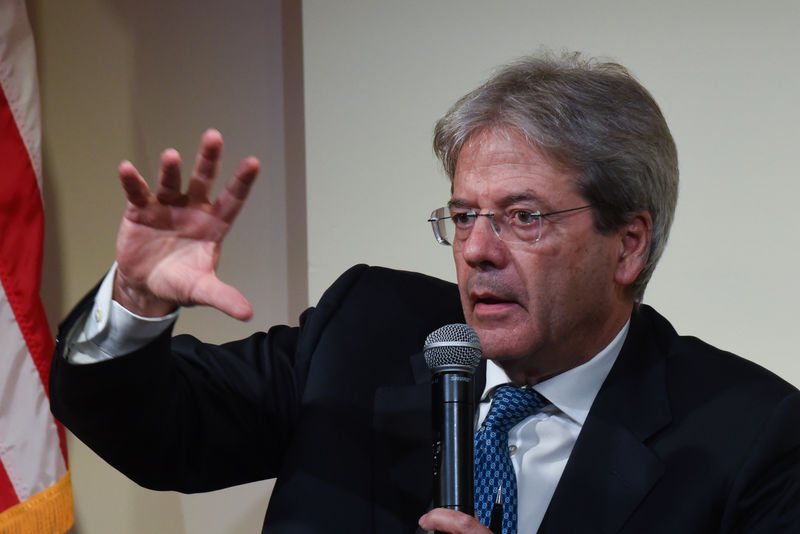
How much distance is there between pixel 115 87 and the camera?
2928mm

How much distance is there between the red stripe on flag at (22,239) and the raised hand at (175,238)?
1.12 meters

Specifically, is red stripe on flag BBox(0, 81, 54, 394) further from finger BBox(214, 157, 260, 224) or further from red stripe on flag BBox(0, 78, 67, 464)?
finger BBox(214, 157, 260, 224)

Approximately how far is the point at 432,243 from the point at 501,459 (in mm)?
938

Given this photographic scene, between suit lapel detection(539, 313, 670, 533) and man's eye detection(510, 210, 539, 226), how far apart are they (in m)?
0.33

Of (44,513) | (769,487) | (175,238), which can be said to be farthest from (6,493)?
(769,487)

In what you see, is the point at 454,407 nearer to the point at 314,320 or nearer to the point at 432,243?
the point at 314,320

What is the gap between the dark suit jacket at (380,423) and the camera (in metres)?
1.65

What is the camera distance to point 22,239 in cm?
254

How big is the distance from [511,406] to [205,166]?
0.73m

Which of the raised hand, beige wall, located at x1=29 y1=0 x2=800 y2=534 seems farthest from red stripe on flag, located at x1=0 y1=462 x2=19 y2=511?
the raised hand

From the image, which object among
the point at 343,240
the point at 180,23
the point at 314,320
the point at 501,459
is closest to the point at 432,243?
the point at 343,240

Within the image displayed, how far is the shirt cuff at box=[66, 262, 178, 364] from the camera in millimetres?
1522

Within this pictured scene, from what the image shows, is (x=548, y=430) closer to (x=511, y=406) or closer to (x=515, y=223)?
(x=511, y=406)

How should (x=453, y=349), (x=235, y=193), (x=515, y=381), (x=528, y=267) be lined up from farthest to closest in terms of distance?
(x=515, y=381)
(x=528, y=267)
(x=235, y=193)
(x=453, y=349)
